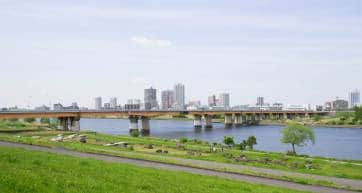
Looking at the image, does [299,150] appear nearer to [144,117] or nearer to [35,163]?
[35,163]

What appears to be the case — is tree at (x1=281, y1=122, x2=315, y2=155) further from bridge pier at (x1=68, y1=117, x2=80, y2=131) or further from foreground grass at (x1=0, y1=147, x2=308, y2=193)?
bridge pier at (x1=68, y1=117, x2=80, y2=131)

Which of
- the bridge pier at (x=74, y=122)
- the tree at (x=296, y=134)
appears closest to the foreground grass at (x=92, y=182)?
the tree at (x=296, y=134)

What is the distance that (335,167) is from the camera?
4438cm

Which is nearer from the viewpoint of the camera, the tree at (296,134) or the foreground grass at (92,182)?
the foreground grass at (92,182)

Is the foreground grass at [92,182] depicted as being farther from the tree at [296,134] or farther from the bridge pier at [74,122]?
the bridge pier at [74,122]

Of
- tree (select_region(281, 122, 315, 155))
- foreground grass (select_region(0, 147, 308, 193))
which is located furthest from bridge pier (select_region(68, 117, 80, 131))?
foreground grass (select_region(0, 147, 308, 193))

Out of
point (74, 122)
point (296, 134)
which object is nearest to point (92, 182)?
point (296, 134)

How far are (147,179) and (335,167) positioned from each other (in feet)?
83.0

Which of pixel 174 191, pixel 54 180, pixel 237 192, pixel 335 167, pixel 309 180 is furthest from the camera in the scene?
pixel 335 167

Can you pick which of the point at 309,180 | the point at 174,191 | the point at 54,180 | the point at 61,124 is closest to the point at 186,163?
the point at 309,180

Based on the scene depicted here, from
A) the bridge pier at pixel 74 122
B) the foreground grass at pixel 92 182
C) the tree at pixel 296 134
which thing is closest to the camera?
the foreground grass at pixel 92 182

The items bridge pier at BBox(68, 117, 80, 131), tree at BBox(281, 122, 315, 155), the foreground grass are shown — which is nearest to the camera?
the foreground grass

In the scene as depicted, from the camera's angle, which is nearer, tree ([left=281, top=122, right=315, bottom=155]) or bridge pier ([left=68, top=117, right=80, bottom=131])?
tree ([left=281, top=122, right=315, bottom=155])

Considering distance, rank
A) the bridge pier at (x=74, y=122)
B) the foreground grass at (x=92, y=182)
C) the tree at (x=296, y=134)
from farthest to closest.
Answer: the bridge pier at (x=74, y=122), the tree at (x=296, y=134), the foreground grass at (x=92, y=182)
